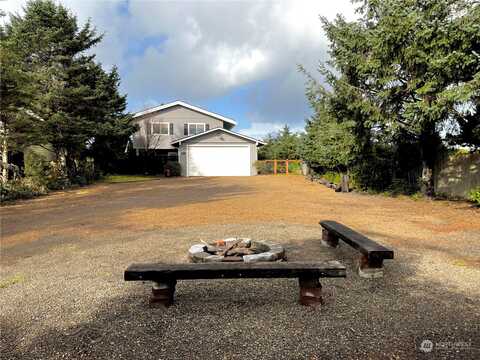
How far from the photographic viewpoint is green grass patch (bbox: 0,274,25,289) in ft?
12.2

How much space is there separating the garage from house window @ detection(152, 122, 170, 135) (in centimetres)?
313

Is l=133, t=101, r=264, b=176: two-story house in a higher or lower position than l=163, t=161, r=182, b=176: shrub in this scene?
higher

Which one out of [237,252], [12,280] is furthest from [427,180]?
[12,280]

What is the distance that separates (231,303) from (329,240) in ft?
8.32

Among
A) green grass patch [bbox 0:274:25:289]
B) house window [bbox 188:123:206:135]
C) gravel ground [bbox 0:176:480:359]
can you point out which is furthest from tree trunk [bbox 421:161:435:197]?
house window [bbox 188:123:206:135]

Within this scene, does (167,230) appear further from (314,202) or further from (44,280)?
(314,202)

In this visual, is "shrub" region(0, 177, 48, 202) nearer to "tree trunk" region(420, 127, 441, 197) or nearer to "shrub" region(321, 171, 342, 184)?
"shrub" region(321, 171, 342, 184)

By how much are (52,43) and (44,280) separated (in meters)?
18.0

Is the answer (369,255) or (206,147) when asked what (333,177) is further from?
(369,255)

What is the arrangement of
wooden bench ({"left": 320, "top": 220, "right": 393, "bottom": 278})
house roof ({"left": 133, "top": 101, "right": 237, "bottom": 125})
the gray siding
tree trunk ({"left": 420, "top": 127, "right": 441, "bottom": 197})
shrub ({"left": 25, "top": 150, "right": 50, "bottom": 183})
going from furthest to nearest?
the gray siding, house roof ({"left": 133, "top": 101, "right": 237, "bottom": 125}), shrub ({"left": 25, "top": 150, "right": 50, "bottom": 183}), tree trunk ({"left": 420, "top": 127, "right": 441, "bottom": 197}), wooden bench ({"left": 320, "top": 220, "right": 393, "bottom": 278})

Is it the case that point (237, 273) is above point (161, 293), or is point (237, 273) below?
above

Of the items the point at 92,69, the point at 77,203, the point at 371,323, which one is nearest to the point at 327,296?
the point at 371,323

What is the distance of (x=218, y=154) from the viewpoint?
79.6 feet

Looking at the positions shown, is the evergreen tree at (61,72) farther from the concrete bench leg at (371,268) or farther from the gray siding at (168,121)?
the concrete bench leg at (371,268)
